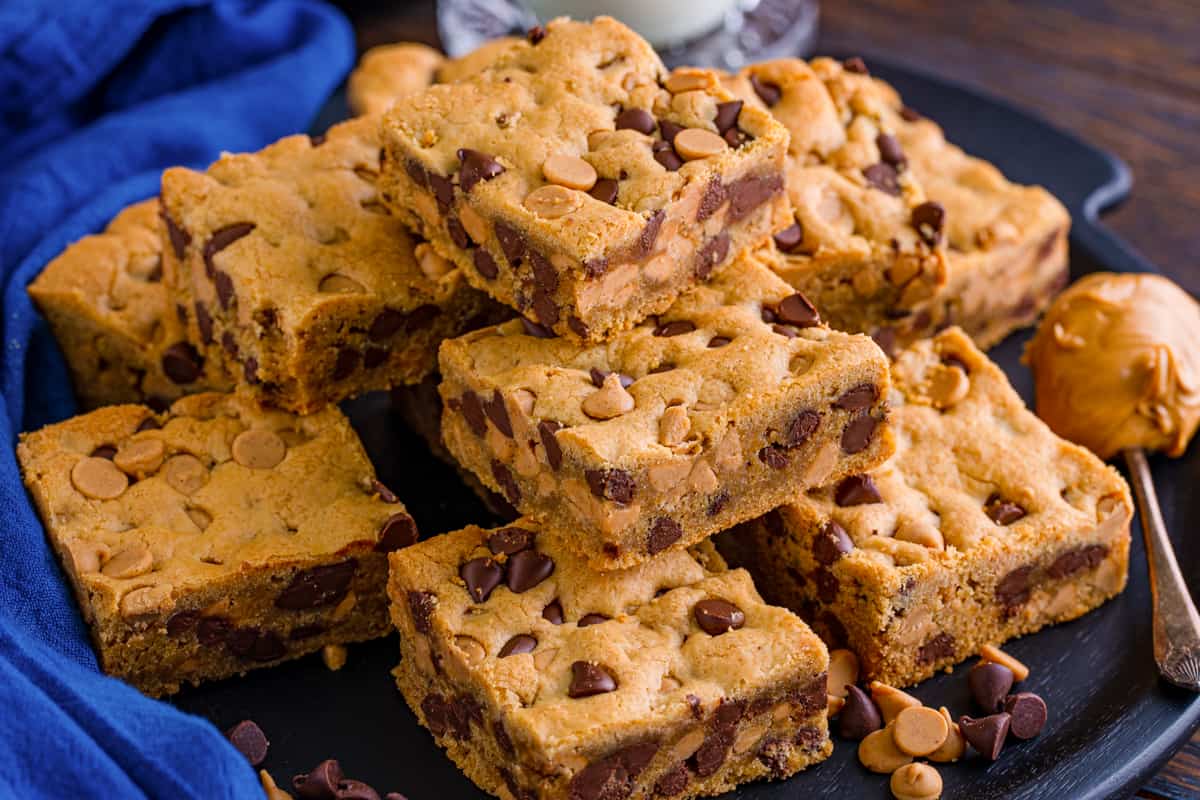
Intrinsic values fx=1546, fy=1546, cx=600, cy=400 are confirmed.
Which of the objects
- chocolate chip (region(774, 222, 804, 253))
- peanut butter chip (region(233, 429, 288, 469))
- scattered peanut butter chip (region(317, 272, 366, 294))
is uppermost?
chocolate chip (region(774, 222, 804, 253))

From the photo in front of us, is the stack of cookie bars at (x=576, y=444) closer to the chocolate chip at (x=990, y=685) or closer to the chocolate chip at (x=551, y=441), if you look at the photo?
the chocolate chip at (x=551, y=441)

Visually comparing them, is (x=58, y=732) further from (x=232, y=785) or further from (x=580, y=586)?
(x=580, y=586)

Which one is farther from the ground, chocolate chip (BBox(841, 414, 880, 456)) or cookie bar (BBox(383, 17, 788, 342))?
cookie bar (BBox(383, 17, 788, 342))

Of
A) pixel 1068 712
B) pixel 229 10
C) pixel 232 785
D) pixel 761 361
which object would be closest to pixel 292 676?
pixel 232 785

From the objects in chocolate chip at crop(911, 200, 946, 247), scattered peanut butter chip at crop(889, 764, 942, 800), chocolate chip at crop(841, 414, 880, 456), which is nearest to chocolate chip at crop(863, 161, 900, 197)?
chocolate chip at crop(911, 200, 946, 247)

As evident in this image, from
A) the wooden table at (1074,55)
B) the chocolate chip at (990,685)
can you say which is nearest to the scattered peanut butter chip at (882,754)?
the chocolate chip at (990,685)

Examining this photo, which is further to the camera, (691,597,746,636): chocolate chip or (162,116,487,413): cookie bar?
(162,116,487,413): cookie bar

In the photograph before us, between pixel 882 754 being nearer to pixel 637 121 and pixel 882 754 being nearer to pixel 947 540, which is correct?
pixel 947 540

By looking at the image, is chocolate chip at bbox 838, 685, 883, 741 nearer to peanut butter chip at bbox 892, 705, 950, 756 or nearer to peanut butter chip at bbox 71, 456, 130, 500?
peanut butter chip at bbox 892, 705, 950, 756
